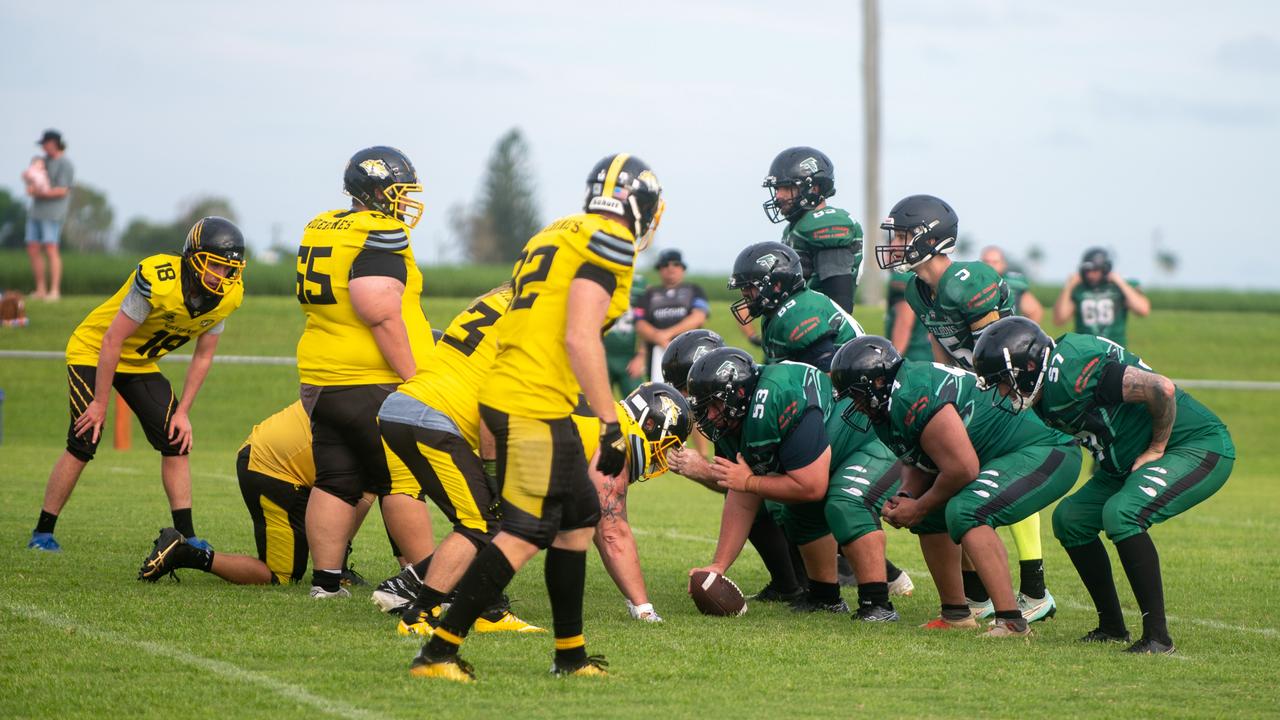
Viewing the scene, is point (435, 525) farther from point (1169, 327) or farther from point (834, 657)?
point (1169, 327)

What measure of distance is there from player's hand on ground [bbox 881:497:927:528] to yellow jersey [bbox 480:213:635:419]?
224 cm

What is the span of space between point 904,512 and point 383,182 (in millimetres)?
3015

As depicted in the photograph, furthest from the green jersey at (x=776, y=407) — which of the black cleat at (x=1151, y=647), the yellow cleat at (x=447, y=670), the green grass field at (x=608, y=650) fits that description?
the yellow cleat at (x=447, y=670)

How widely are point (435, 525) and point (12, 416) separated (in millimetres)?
9820

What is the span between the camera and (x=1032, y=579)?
7246 millimetres

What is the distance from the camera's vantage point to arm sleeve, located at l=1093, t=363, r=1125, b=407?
6.13 meters

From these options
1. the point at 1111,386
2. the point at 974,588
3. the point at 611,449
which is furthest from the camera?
the point at 974,588

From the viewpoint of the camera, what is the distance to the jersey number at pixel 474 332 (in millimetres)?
6129

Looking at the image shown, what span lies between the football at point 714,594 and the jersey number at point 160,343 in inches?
134

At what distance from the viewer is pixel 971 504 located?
21.7 ft

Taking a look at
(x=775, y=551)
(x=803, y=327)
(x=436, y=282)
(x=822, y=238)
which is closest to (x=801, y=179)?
(x=822, y=238)

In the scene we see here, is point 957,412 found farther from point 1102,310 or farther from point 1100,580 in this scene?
point 1102,310

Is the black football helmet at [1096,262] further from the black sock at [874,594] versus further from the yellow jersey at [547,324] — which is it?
the yellow jersey at [547,324]

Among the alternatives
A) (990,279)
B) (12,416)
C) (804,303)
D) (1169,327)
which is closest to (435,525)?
(804,303)
